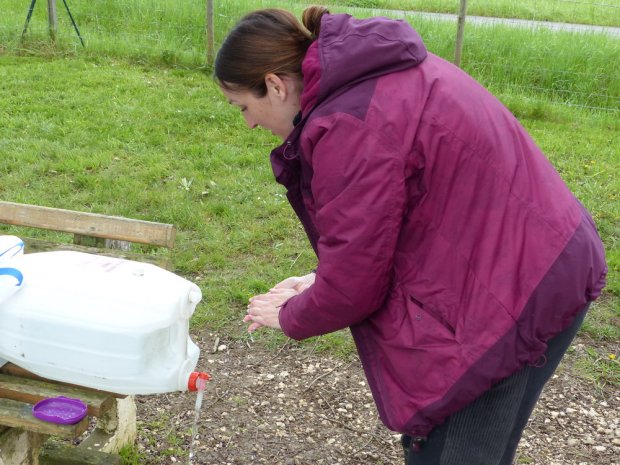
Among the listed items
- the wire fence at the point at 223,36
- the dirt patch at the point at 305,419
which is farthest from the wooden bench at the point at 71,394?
the wire fence at the point at 223,36

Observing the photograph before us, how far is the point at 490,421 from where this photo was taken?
179 cm

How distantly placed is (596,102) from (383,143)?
265 inches

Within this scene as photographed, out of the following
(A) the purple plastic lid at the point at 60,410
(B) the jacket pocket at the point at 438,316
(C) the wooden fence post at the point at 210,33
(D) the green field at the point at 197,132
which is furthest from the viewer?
(C) the wooden fence post at the point at 210,33

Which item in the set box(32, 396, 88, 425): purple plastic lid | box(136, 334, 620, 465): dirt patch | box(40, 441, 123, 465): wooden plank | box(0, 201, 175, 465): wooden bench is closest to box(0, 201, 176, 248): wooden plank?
box(0, 201, 175, 465): wooden bench

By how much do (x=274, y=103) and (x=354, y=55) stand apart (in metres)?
0.29

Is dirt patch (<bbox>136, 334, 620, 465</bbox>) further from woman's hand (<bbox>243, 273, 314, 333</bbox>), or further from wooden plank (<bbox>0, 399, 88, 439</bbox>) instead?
woman's hand (<bbox>243, 273, 314, 333</bbox>)

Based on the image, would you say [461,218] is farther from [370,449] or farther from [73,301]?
[370,449]

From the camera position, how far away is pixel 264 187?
5336 mm

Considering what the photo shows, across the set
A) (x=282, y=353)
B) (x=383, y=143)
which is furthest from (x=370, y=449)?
(x=383, y=143)

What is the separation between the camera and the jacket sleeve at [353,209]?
1577mm

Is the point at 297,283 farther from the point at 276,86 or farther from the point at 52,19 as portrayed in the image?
the point at 52,19

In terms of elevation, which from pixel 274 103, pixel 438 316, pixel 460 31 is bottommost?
pixel 460 31

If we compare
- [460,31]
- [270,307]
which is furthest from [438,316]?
[460,31]

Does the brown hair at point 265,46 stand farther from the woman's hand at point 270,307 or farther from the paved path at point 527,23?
the paved path at point 527,23
